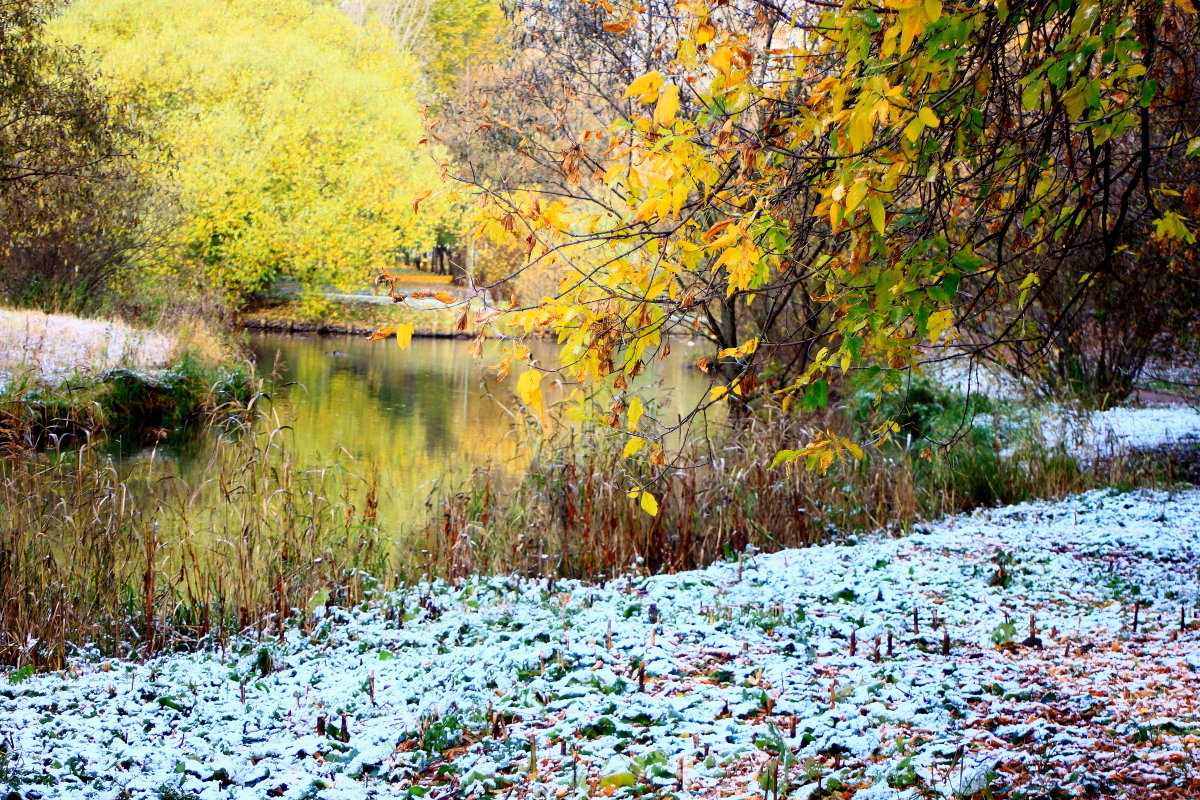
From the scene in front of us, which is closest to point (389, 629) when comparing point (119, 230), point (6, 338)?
point (6, 338)

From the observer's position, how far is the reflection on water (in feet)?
29.9

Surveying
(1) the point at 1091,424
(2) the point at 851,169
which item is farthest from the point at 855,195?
(1) the point at 1091,424

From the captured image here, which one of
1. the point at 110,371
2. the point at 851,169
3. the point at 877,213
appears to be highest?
the point at 851,169

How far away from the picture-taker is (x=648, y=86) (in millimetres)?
2271

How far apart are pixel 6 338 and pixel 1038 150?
1308 cm

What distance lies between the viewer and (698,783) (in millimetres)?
2902

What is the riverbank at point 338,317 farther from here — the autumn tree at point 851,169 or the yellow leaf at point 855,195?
the yellow leaf at point 855,195

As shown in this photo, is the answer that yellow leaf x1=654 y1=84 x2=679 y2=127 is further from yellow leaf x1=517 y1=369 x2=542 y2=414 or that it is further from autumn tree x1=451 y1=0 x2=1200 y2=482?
yellow leaf x1=517 y1=369 x2=542 y2=414

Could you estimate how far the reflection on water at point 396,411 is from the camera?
9.12 metres

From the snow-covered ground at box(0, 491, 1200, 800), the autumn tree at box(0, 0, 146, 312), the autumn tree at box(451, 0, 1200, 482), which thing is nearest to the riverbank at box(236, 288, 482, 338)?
the autumn tree at box(0, 0, 146, 312)

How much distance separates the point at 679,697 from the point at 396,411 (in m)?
12.1

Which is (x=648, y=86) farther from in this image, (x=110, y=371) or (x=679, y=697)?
(x=110, y=371)

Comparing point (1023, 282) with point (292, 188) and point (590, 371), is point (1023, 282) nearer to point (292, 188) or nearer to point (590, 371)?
point (590, 371)

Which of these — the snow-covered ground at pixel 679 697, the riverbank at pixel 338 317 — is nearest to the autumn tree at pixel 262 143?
the riverbank at pixel 338 317
